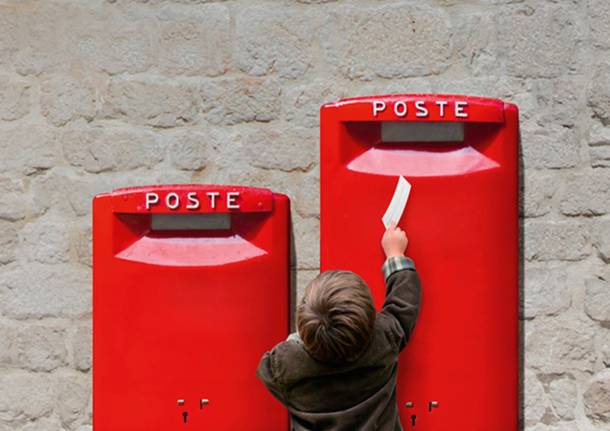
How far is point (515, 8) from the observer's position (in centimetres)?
335

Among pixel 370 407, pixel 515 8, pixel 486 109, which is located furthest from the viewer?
pixel 515 8

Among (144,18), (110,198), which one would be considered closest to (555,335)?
(110,198)

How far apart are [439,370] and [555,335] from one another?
0.62 meters

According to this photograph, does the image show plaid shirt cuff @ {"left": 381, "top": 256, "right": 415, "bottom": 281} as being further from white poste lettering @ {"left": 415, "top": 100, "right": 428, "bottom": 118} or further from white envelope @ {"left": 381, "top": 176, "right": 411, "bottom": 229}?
white poste lettering @ {"left": 415, "top": 100, "right": 428, "bottom": 118}

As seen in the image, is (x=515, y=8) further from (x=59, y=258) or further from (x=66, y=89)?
(x=59, y=258)

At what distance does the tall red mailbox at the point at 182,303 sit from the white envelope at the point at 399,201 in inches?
13.9

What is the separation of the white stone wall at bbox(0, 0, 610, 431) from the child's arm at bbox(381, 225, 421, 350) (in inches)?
23.7

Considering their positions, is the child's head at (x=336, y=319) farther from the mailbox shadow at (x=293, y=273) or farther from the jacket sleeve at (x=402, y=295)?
the mailbox shadow at (x=293, y=273)

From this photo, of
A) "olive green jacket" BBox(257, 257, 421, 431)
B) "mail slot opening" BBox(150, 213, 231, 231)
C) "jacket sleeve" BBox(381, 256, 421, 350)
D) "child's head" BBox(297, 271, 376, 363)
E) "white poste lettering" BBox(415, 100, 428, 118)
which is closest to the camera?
"child's head" BBox(297, 271, 376, 363)

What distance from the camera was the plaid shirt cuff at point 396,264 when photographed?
2826mm

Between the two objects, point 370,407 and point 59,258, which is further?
point 59,258

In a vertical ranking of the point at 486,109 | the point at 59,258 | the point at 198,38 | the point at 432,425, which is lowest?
the point at 432,425

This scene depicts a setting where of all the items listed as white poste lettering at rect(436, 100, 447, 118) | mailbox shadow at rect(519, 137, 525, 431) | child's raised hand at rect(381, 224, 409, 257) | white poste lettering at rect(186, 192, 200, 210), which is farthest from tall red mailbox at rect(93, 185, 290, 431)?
mailbox shadow at rect(519, 137, 525, 431)

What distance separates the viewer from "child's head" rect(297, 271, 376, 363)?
8.20 feet
